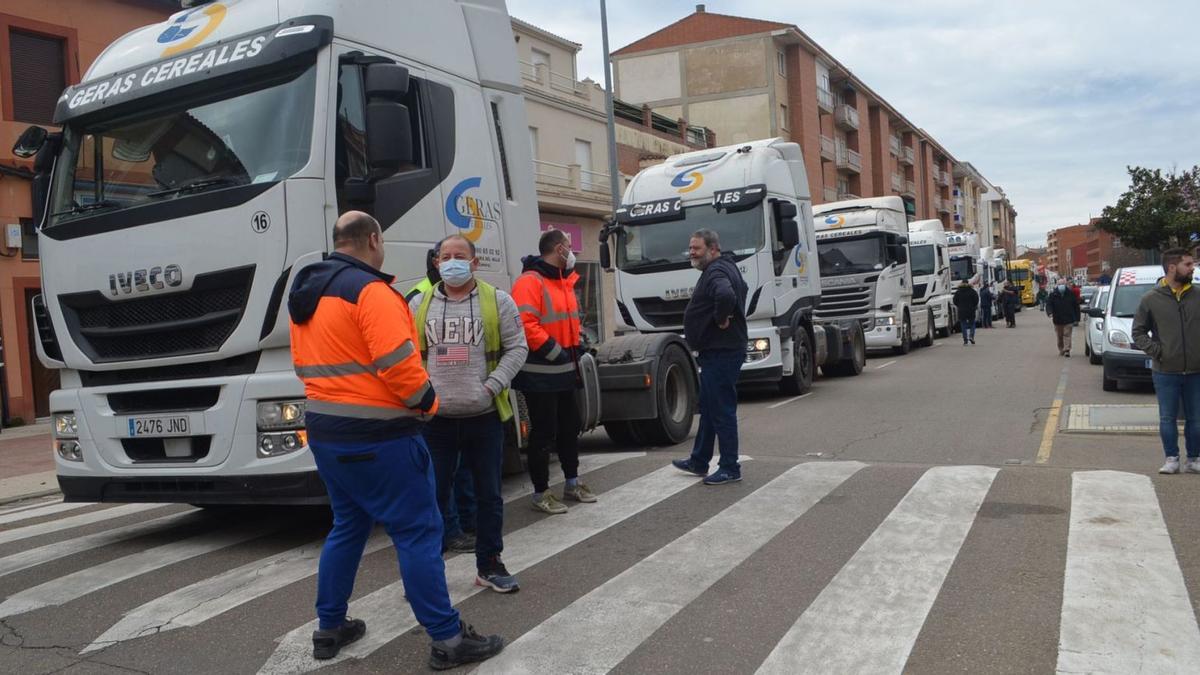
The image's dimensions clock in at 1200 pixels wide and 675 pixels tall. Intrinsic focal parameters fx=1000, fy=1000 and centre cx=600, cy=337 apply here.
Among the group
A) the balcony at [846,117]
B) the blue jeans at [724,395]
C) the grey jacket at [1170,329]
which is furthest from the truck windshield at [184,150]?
the balcony at [846,117]

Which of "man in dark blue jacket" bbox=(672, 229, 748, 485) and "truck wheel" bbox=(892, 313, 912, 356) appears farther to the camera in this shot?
"truck wheel" bbox=(892, 313, 912, 356)

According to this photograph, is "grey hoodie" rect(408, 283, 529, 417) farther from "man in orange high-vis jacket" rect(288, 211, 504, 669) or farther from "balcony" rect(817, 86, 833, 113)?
"balcony" rect(817, 86, 833, 113)

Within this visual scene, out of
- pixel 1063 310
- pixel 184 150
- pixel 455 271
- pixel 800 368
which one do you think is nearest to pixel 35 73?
pixel 184 150

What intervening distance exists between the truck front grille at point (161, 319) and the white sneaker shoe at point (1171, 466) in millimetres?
6559

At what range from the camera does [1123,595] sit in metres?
4.61

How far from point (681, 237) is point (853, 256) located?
26.3ft

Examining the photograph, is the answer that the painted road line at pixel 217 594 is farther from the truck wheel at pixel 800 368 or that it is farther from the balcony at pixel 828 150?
the balcony at pixel 828 150

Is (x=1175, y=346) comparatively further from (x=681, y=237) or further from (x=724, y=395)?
(x=681, y=237)

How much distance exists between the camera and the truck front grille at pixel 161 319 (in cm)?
569

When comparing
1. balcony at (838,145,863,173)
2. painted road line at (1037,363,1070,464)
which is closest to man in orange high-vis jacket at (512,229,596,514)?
painted road line at (1037,363,1070,464)

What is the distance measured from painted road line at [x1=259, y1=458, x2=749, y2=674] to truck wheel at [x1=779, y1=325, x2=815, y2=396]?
6659 mm

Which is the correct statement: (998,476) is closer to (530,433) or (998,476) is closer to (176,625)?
(530,433)

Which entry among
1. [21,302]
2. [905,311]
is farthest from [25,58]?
[905,311]

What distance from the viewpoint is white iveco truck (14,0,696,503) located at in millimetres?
5676
